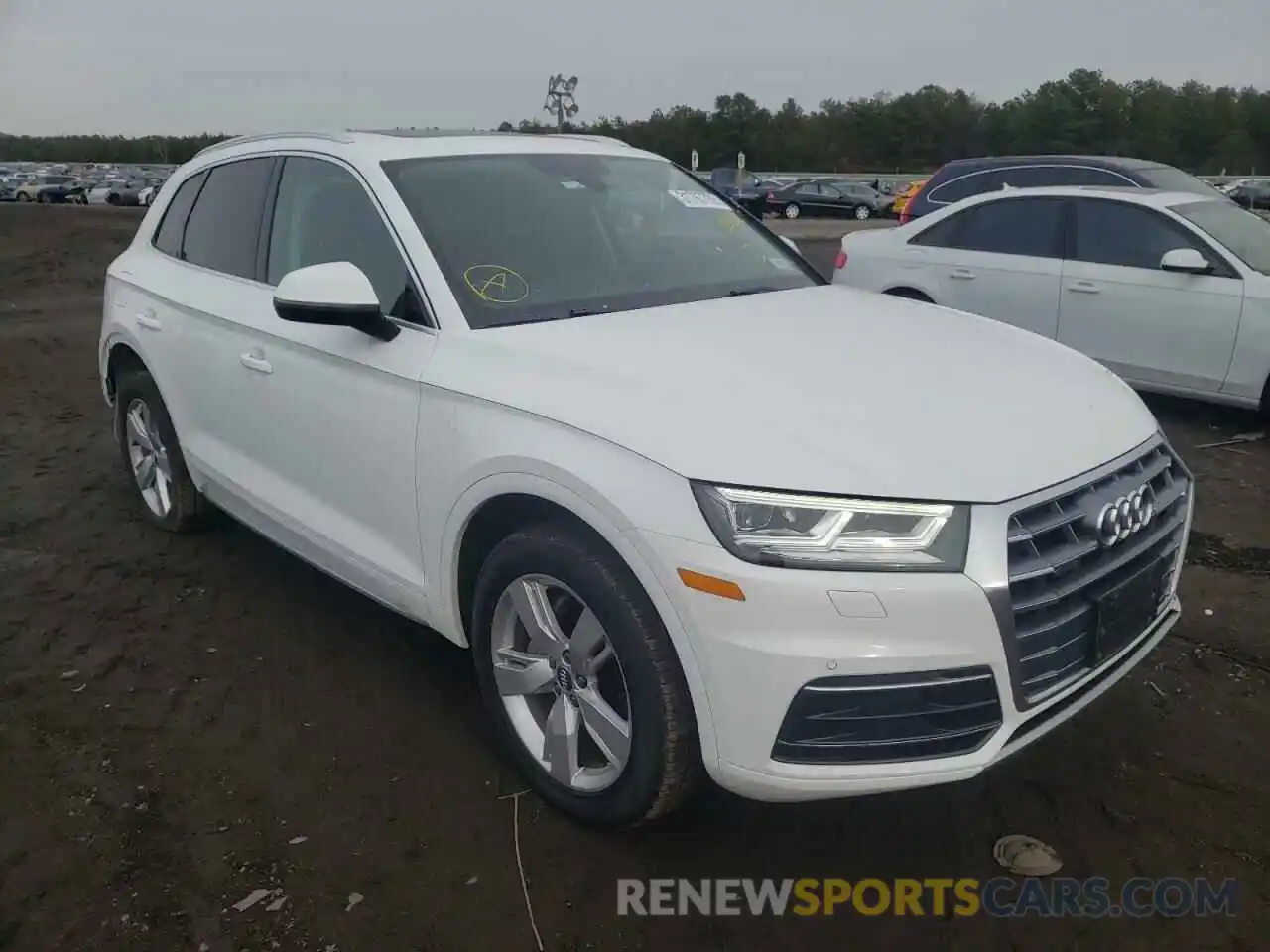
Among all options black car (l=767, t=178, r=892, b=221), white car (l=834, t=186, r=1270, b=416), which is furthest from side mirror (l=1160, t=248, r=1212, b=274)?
black car (l=767, t=178, r=892, b=221)

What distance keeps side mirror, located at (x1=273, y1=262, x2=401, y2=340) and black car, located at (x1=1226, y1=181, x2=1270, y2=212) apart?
42.0 m

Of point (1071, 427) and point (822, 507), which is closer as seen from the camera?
point (822, 507)

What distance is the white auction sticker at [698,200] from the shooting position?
4.06 metres

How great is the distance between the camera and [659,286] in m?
3.50

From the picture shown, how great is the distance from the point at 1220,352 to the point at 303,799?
5.87 meters

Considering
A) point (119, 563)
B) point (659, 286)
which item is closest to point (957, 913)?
point (659, 286)

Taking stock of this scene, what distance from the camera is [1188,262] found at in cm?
659

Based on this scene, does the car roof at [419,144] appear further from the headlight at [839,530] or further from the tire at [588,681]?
the headlight at [839,530]

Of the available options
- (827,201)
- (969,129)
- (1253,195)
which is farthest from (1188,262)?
(969,129)

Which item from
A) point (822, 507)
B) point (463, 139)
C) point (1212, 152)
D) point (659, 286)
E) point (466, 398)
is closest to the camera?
point (822, 507)

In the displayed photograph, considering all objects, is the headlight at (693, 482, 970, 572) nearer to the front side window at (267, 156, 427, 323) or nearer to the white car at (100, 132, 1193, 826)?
the white car at (100, 132, 1193, 826)

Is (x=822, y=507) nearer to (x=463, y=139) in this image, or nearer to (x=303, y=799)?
(x=303, y=799)

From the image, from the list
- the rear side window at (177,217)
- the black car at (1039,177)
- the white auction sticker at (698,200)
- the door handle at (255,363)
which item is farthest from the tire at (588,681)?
the black car at (1039,177)

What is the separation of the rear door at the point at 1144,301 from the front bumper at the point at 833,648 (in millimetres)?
5063
